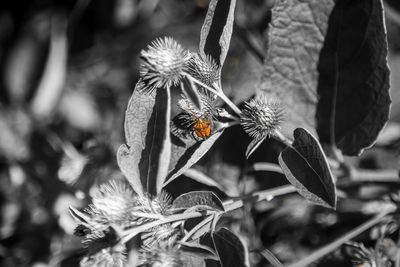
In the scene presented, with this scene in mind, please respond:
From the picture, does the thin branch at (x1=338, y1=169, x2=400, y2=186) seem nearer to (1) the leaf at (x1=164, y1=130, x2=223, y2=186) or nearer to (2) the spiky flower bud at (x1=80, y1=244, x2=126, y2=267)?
(1) the leaf at (x1=164, y1=130, x2=223, y2=186)

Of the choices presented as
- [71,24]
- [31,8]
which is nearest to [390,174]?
[71,24]

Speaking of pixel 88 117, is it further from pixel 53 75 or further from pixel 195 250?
pixel 195 250

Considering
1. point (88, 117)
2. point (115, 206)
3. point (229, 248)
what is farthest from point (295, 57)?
point (88, 117)

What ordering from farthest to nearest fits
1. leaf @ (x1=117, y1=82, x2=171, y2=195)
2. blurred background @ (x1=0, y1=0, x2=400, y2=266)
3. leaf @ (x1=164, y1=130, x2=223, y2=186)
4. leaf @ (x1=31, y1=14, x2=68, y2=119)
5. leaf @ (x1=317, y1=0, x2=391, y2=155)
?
leaf @ (x1=31, y1=14, x2=68, y2=119) < blurred background @ (x1=0, y1=0, x2=400, y2=266) < leaf @ (x1=317, y1=0, x2=391, y2=155) < leaf @ (x1=164, y1=130, x2=223, y2=186) < leaf @ (x1=117, y1=82, x2=171, y2=195)

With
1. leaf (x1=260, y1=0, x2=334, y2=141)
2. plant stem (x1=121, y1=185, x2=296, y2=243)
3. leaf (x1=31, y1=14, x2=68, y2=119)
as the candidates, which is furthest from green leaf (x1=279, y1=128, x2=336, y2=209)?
leaf (x1=31, y1=14, x2=68, y2=119)

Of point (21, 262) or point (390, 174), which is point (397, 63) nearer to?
point (390, 174)

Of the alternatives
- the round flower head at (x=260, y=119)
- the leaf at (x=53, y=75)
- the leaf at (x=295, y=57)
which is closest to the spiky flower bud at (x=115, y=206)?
the round flower head at (x=260, y=119)

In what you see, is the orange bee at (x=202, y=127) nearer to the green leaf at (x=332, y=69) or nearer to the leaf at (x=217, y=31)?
the leaf at (x=217, y=31)

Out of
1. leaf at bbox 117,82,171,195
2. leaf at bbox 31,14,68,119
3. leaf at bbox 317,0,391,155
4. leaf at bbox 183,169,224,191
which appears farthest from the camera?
leaf at bbox 31,14,68,119
